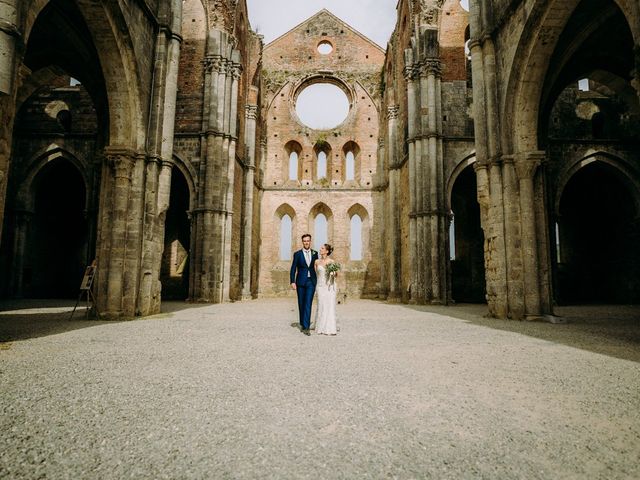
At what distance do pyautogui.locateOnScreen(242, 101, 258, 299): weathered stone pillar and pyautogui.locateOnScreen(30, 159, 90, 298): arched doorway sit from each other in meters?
6.98

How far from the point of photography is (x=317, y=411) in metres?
2.51

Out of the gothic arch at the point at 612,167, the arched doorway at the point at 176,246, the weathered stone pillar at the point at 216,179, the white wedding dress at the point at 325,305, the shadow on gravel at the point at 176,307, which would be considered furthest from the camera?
the arched doorway at the point at 176,246

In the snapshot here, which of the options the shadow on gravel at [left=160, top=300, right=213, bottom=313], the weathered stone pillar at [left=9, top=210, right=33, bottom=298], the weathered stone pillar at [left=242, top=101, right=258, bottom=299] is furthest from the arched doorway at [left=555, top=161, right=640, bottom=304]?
the weathered stone pillar at [left=9, top=210, right=33, bottom=298]

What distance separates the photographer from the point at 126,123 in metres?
8.30

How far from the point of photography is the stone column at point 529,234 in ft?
26.7

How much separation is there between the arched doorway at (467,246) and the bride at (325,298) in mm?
13945

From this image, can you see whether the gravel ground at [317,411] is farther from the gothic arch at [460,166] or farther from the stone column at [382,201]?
the stone column at [382,201]

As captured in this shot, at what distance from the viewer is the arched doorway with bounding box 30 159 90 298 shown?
16.8 meters

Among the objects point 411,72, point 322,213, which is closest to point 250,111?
point 322,213

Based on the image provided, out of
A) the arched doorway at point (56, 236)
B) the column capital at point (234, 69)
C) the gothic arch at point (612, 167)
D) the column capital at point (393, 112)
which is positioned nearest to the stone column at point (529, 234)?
the gothic arch at point (612, 167)

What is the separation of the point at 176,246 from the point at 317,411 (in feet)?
60.2

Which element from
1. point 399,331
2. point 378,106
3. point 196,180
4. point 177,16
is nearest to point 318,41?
point 378,106

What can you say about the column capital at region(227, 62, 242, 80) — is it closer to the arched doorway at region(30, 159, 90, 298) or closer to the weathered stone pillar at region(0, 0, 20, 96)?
the arched doorway at region(30, 159, 90, 298)

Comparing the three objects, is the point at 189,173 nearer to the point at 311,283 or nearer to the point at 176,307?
the point at 176,307
